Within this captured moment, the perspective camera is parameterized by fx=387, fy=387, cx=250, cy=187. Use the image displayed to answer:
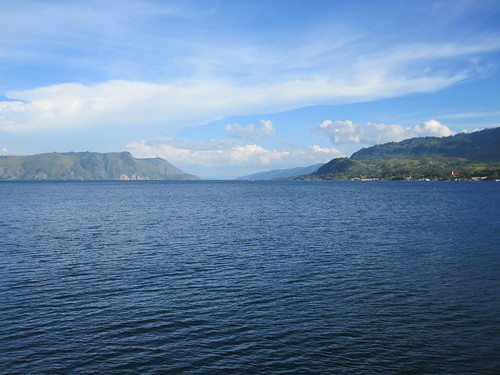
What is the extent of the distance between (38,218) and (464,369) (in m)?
102

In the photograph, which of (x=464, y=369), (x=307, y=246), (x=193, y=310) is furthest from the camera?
(x=307, y=246)

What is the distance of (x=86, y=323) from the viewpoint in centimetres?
2991

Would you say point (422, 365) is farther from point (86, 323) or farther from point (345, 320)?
point (86, 323)

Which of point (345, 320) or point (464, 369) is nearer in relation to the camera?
point (464, 369)

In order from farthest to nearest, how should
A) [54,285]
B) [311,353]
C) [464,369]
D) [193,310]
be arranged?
[54,285] < [193,310] < [311,353] < [464,369]

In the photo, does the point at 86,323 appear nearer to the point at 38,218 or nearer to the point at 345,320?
the point at 345,320

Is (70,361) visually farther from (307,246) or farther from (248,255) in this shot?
(307,246)

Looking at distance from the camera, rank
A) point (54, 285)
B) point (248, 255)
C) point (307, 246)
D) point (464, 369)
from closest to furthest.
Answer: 1. point (464, 369)
2. point (54, 285)
3. point (248, 255)
4. point (307, 246)

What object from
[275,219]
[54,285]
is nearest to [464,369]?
[54,285]

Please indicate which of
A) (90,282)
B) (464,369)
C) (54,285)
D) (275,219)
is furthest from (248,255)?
(275,219)

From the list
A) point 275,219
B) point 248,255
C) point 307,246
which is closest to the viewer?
point 248,255

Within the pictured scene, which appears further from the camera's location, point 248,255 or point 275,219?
point 275,219

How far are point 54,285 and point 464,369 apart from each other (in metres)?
36.7

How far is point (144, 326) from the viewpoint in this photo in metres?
29.3
